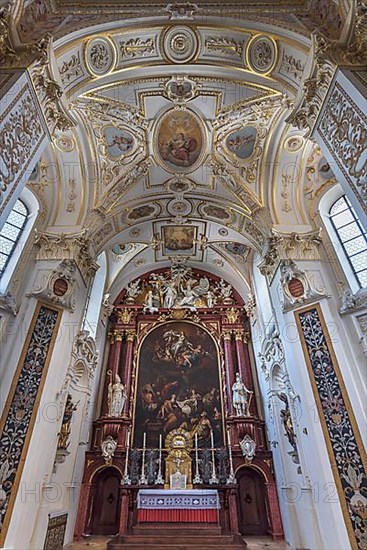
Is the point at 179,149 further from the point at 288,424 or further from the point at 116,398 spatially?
the point at 116,398

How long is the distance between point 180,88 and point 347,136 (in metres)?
4.77

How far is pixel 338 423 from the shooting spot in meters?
6.75

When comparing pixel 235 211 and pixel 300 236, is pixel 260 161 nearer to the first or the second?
pixel 235 211

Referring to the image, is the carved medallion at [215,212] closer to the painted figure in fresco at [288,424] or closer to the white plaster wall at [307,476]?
→ the white plaster wall at [307,476]

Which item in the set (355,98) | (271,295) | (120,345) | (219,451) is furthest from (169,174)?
(219,451)

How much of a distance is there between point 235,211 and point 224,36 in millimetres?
4863

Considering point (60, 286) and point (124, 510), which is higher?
point (60, 286)

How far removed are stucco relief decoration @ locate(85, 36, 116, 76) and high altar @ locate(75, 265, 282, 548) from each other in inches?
366

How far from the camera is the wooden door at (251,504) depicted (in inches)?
428

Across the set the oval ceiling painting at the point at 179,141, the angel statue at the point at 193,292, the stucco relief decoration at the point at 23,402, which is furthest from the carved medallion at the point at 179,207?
the stucco relief decoration at the point at 23,402

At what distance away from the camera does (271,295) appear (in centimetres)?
972

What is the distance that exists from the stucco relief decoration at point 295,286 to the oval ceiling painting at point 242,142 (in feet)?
11.6

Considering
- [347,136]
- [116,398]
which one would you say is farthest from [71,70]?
[116,398]

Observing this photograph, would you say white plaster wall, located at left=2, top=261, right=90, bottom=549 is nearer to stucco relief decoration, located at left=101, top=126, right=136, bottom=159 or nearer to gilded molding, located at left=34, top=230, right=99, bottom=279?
gilded molding, located at left=34, top=230, right=99, bottom=279
